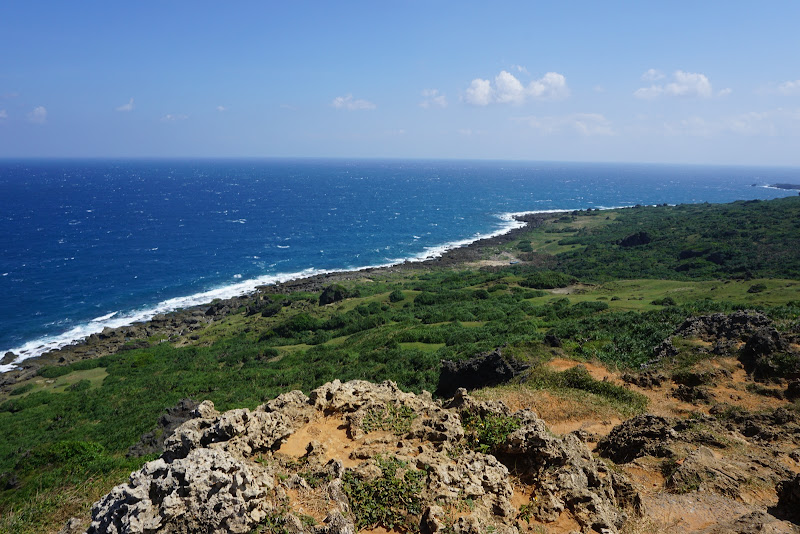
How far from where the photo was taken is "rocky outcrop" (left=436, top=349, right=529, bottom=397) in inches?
907

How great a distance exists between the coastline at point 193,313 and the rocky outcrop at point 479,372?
124 ft

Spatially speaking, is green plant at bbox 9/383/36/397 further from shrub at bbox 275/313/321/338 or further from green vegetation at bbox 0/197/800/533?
shrub at bbox 275/313/321/338

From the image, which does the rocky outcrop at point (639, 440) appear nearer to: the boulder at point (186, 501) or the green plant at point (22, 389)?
the boulder at point (186, 501)

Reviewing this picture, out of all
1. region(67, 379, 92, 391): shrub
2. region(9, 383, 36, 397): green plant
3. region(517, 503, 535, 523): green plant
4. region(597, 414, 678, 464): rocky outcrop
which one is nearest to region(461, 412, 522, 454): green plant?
region(517, 503, 535, 523): green plant

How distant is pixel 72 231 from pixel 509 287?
9521cm

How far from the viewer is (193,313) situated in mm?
57000

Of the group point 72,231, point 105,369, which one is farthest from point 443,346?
point 72,231

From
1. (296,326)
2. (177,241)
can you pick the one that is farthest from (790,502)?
(177,241)

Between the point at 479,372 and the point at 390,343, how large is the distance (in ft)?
47.9

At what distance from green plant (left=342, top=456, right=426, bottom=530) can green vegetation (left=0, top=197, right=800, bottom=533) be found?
0.07 meters

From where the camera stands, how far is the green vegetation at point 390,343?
1980 centimetres

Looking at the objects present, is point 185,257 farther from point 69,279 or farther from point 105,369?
point 105,369

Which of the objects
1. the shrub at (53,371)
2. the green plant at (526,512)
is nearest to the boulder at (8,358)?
the shrub at (53,371)

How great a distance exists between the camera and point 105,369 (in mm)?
40469
